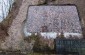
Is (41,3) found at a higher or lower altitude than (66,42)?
higher

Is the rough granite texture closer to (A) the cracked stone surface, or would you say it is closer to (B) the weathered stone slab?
(A) the cracked stone surface

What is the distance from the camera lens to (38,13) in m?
6.01

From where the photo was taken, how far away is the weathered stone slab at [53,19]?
5512 mm

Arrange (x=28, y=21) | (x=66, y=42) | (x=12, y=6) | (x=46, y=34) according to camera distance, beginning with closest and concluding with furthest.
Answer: (x=66, y=42)
(x=46, y=34)
(x=28, y=21)
(x=12, y=6)

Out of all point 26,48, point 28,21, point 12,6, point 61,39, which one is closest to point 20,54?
point 26,48

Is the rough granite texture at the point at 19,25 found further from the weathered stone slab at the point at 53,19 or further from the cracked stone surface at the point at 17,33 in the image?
the weathered stone slab at the point at 53,19

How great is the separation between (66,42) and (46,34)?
0.57 meters

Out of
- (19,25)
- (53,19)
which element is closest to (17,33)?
(19,25)

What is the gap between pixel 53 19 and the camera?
580 centimetres

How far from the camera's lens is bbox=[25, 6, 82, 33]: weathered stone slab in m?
5.51

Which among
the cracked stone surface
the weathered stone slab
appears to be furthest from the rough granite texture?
the weathered stone slab

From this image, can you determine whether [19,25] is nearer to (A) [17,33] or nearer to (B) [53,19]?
(A) [17,33]

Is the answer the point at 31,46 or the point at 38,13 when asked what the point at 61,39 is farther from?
the point at 38,13

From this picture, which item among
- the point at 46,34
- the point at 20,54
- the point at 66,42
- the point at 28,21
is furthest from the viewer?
the point at 28,21
